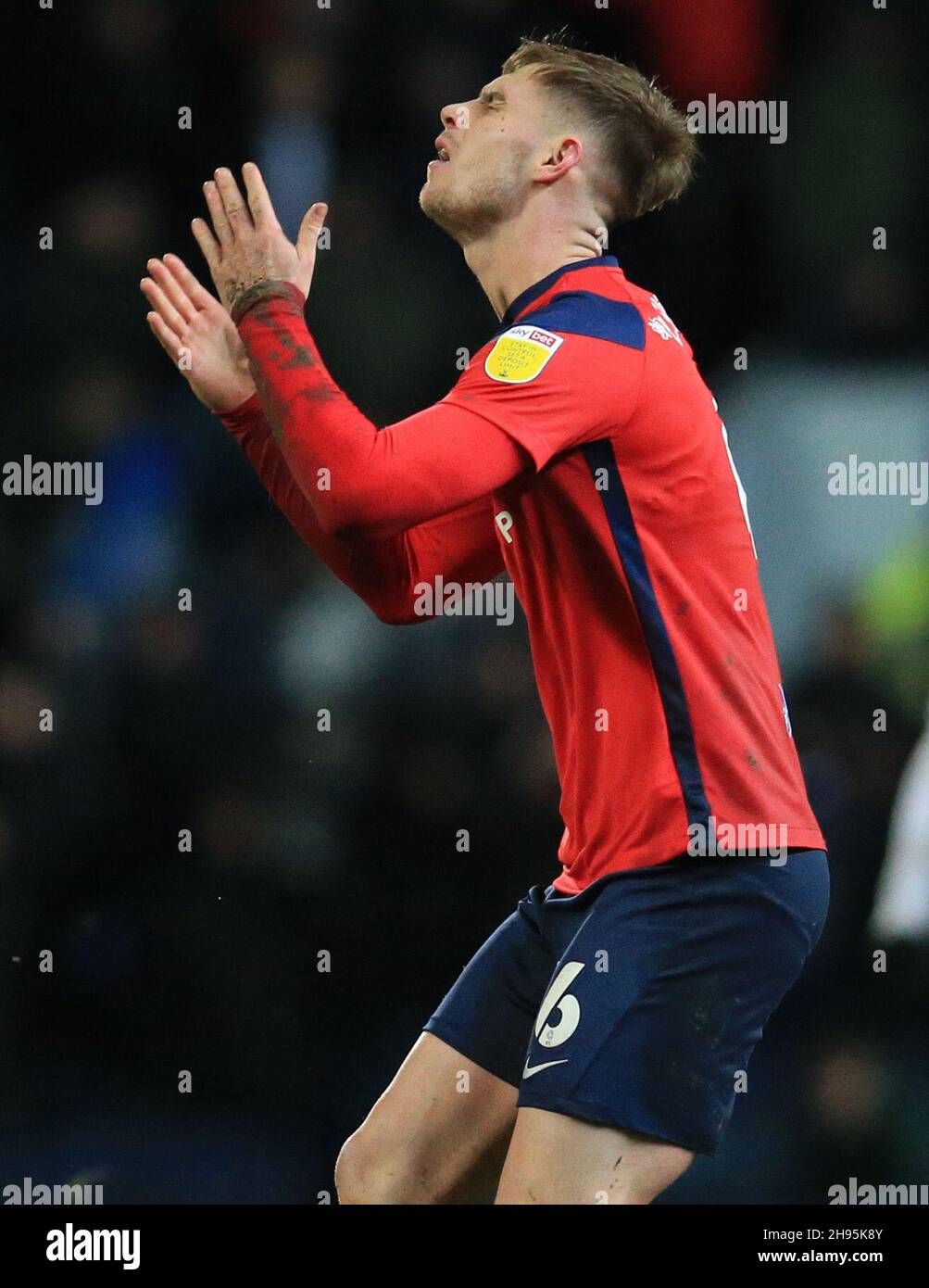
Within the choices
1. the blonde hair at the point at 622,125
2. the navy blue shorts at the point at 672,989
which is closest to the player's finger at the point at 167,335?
the blonde hair at the point at 622,125

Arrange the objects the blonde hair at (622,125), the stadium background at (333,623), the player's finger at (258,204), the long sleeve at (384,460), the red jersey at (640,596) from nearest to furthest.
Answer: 1. the long sleeve at (384,460)
2. the red jersey at (640,596)
3. the player's finger at (258,204)
4. the blonde hair at (622,125)
5. the stadium background at (333,623)

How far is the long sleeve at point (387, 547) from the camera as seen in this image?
9.12 ft

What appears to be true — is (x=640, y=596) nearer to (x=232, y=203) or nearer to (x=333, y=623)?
(x=232, y=203)

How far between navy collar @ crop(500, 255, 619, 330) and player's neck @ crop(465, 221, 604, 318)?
0.03 meters

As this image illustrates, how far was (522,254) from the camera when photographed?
2719 mm

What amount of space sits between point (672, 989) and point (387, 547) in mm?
931

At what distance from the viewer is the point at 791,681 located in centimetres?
418

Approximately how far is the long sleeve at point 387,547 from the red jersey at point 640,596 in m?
0.39

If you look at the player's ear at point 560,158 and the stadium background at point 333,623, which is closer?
the player's ear at point 560,158

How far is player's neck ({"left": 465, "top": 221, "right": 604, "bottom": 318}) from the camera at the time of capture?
2705 millimetres

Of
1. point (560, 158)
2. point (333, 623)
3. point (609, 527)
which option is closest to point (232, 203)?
point (560, 158)

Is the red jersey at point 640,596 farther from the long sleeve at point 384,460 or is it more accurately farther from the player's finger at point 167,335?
the player's finger at point 167,335

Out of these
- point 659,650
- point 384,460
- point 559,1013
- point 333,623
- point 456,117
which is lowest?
point 559,1013

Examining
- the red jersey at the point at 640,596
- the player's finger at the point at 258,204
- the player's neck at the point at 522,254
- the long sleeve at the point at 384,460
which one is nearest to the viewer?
the long sleeve at the point at 384,460
